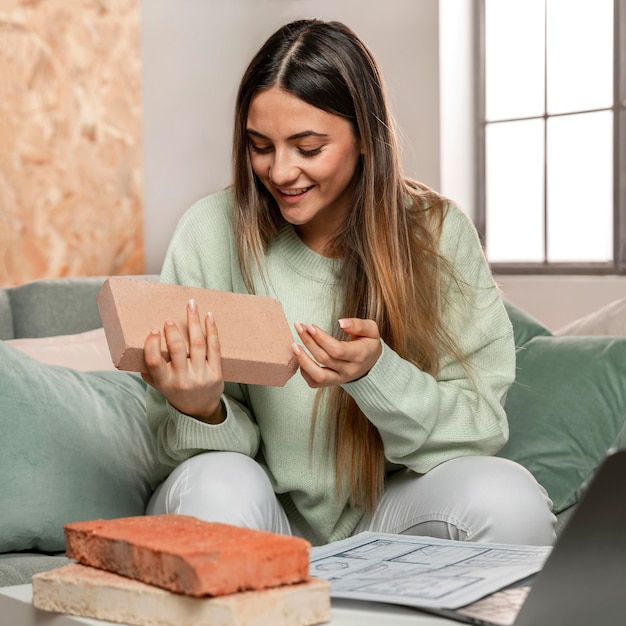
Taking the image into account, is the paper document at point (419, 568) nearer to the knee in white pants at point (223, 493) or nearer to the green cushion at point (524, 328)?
the knee in white pants at point (223, 493)

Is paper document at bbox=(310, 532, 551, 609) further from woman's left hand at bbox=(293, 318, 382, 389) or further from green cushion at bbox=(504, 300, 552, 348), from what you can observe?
green cushion at bbox=(504, 300, 552, 348)

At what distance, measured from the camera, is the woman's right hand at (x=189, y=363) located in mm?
1075

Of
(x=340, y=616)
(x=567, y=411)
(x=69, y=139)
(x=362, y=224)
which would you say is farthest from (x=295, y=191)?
(x=69, y=139)

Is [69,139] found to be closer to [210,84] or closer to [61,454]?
[210,84]

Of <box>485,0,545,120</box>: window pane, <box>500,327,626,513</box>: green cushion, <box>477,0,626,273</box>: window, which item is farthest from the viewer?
<box>485,0,545,120</box>: window pane

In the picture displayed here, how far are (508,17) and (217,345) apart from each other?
9.04 feet

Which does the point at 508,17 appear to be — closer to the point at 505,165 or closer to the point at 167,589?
the point at 505,165

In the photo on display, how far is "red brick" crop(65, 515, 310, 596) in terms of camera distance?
65 cm

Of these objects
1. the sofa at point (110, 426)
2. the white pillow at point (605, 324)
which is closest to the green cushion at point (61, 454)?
the sofa at point (110, 426)

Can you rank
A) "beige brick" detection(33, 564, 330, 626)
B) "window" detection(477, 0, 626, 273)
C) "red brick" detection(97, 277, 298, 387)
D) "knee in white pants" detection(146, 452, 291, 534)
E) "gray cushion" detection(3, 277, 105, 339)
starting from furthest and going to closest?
"window" detection(477, 0, 626, 273) < "gray cushion" detection(3, 277, 105, 339) < "knee in white pants" detection(146, 452, 291, 534) < "red brick" detection(97, 277, 298, 387) < "beige brick" detection(33, 564, 330, 626)

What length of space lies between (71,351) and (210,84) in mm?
1985

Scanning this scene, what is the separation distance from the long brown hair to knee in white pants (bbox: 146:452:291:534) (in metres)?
0.18

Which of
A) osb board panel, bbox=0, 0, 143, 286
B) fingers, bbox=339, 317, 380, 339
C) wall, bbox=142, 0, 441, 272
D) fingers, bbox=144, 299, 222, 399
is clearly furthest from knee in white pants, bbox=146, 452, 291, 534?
wall, bbox=142, 0, 441, 272

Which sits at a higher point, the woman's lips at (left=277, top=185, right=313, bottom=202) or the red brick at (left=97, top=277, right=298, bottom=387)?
the woman's lips at (left=277, top=185, right=313, bottom=202)
